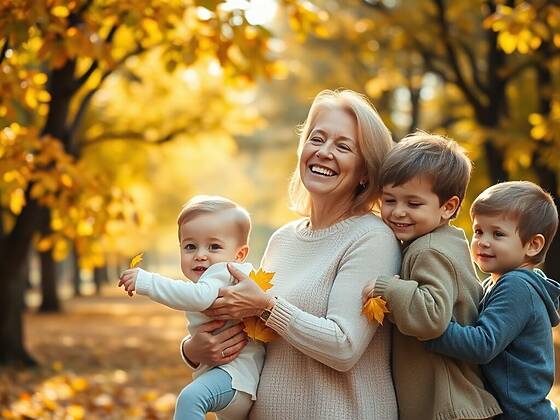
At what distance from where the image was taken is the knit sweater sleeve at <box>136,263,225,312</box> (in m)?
3.11

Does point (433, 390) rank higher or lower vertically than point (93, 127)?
higher

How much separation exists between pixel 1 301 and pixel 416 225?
8720 mm

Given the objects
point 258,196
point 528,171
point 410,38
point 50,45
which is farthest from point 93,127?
point 258,196

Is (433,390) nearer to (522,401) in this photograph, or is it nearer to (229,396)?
(522,401)

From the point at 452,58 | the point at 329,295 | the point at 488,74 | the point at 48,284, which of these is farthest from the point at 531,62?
the point at 48,284

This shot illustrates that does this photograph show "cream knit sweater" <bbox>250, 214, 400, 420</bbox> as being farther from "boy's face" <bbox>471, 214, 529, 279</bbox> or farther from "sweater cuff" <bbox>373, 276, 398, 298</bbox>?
"boy's face" <bbox>471, 214, 529, 279</bbox>

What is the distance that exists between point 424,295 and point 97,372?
8.65 m

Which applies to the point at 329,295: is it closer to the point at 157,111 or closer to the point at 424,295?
the point at 424,295

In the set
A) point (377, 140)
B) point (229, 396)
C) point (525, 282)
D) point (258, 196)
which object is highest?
point (377, 140)

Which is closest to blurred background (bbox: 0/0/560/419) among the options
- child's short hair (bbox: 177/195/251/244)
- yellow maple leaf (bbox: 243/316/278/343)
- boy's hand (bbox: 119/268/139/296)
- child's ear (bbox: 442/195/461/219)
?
child's short hair (bbox: 177/195/251/244)

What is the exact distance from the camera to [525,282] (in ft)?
9.82

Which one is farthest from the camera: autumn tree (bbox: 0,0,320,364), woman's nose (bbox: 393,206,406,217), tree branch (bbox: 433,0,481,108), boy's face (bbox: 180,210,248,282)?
tree branch (bbox: 433,0,481,108)

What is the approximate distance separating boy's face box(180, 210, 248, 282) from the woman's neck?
1.10ft

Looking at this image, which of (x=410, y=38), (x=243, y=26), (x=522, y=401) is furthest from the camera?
(x=410, y=38)
